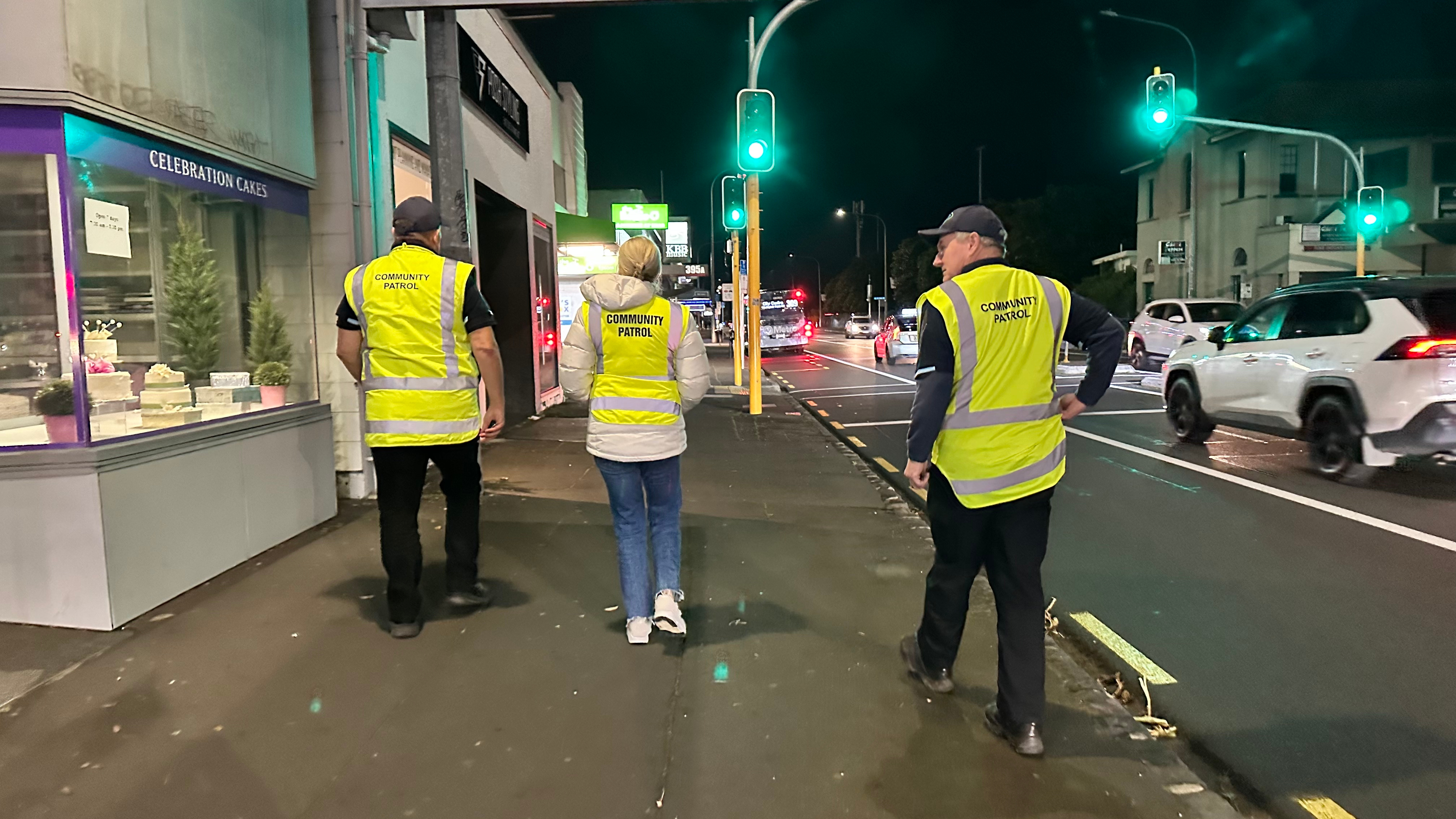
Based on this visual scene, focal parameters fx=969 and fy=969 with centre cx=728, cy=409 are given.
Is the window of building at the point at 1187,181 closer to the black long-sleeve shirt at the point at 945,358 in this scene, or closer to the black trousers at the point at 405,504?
the black long-sleeve shirt at the point at 945,358

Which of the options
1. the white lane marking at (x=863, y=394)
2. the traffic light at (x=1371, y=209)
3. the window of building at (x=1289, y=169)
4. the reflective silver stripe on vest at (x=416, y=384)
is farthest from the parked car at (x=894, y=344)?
the reflective silver stripe on vest at (x=416, y=384)

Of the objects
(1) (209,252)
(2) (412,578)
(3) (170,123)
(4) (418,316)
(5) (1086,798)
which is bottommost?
(5) (1086,798)

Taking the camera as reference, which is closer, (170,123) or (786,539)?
(170,123)

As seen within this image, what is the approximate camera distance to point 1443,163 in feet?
107

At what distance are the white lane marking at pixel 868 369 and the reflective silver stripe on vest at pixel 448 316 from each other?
1415 cm

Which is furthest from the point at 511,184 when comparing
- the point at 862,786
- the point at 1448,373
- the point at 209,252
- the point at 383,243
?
the point at 862,786

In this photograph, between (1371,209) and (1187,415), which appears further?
(1371,209)

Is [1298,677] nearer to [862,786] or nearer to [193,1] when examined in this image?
[862,786]

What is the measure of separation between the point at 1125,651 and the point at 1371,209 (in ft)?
74.3

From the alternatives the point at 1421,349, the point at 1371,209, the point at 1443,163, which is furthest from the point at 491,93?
the point at 1443,163

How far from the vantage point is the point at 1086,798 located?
10.5 feet

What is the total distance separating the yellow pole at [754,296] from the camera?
1485 cm

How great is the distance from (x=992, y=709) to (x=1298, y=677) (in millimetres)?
1588

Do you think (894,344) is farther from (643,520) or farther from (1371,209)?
(643,520)
